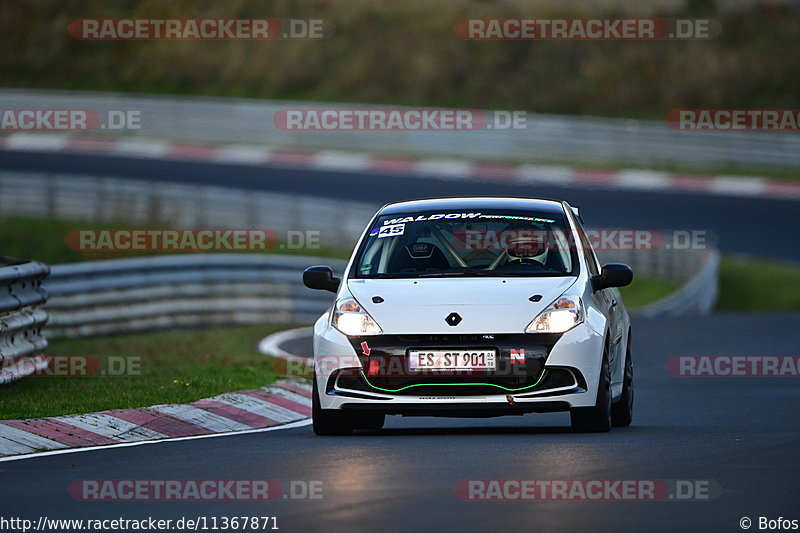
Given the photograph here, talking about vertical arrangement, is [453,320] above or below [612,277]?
below

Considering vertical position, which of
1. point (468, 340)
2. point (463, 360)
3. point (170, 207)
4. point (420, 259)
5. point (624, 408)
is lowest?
point (624, 408)

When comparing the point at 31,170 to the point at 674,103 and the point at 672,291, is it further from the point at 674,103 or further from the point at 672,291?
the point at 674,103

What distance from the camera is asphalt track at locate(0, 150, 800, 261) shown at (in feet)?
114

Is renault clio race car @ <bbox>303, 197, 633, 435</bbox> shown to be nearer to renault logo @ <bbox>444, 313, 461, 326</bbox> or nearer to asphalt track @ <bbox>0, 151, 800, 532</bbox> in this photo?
renault logo @ <bbox>444, 313, 461, 326</bbox>

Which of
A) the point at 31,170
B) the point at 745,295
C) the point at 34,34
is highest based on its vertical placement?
the point at 34,34

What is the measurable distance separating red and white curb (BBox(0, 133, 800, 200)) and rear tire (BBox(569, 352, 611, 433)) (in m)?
26.2

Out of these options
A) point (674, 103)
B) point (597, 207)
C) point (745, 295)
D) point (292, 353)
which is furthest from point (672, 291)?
point (674, 103)

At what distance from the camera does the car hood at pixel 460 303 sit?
10.9m

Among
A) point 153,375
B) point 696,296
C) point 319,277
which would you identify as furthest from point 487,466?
point 696,296

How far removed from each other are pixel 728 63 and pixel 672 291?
830 inches

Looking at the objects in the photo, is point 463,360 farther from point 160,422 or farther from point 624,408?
point 160,422

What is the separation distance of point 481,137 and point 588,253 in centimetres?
2794

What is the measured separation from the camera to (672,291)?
3194 cm

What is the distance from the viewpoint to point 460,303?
1099 cm
